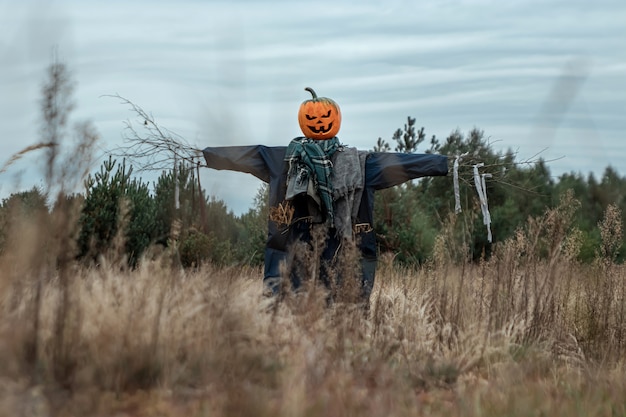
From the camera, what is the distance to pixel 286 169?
9.00 m

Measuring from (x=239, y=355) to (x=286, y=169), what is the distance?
147 inches

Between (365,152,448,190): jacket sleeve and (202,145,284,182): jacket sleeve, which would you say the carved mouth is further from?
(365,152,448,190): jacket sleeve

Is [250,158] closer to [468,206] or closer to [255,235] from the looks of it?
[255,235]

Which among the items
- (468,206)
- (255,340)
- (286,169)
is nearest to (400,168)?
(286,169)

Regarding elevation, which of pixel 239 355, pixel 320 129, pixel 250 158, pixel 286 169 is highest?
pixel 320 129

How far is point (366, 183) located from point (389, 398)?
4.13 metres

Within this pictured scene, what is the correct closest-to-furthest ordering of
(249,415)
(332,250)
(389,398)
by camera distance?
(249,415) → (389,398) → (332,250)

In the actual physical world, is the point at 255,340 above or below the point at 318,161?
below

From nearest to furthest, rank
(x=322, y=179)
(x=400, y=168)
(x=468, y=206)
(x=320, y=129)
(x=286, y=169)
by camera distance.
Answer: (x=322, y=179) < (x=400, y=168) < (x=286, y=169) < (x=320, y=129) < (x=468, y=206)

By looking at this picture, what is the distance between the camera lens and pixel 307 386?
5.22m

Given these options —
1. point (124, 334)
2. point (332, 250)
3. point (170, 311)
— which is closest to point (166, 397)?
point (124, 334)

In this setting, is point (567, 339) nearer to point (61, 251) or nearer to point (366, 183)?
point (366, 183)

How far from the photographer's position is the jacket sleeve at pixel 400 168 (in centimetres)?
887

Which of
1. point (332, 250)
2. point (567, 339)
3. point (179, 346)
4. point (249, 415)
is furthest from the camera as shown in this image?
point (332, 250)
